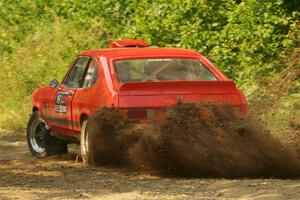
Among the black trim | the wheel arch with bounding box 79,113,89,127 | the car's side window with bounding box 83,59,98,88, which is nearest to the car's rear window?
the car's side window with bounding box 83,59,98,88

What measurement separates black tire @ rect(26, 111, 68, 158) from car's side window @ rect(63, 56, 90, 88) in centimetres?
99

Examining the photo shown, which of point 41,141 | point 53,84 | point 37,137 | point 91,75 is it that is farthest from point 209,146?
point 37,137

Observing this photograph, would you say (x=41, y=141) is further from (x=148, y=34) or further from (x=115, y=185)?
(x=148, y=34)

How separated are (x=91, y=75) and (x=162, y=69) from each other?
93 centimetres

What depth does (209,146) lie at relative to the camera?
30.7ft

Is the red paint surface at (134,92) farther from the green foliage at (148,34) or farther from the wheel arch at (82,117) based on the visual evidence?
the green foliage at (148,34)

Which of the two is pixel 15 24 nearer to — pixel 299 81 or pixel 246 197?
pixel 299 81

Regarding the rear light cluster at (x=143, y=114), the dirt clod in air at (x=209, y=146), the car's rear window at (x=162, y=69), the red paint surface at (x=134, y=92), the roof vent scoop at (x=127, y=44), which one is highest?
the roof vent scoop at (x=127, y=44)

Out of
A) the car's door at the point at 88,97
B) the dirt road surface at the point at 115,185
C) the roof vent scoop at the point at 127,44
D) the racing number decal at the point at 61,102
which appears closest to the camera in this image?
the dirt road surface at the point at 115,185

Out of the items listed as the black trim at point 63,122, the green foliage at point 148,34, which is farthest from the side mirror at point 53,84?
the green foliage at point 148,34

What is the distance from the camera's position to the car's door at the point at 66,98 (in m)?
Answer: 11.5

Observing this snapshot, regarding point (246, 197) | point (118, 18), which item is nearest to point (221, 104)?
point (246, 197)

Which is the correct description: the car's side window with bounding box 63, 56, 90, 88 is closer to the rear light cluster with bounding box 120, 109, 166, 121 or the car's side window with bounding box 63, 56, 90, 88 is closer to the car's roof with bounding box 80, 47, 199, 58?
the car's roof with bounding box 80, 47, 199, 58

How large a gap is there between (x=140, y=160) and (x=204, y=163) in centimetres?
79
